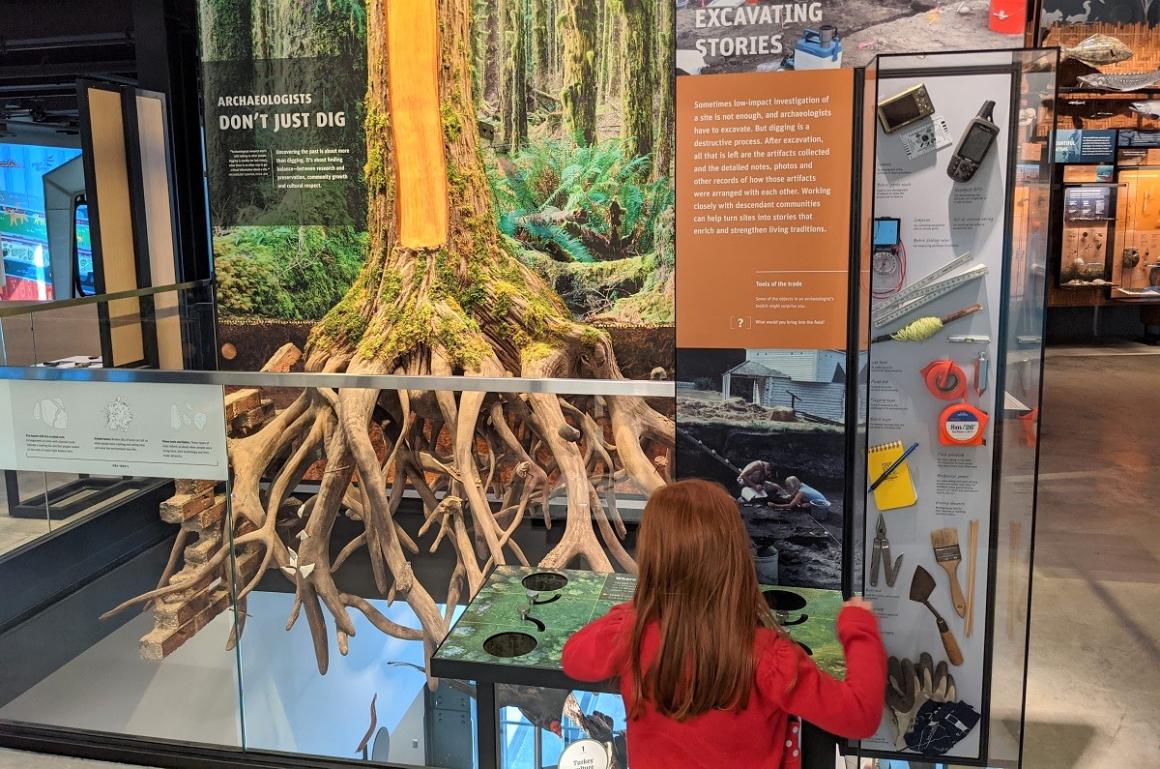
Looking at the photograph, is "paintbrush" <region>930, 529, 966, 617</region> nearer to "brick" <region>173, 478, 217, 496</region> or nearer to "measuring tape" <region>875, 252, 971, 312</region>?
"measuring tape" <region>875, 252, 971, 312</region>

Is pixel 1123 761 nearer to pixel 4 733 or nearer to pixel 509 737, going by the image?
pixel 509 737

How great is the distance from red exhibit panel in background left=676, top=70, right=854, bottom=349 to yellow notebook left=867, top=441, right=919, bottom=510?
30cm

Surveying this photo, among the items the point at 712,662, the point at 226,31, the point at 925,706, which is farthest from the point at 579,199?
the point at 712,662

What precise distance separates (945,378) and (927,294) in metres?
0.19

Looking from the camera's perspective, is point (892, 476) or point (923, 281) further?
point (892, 476)

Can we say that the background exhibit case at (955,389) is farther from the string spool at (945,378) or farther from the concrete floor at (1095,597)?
the concrete floor at (1095,597)

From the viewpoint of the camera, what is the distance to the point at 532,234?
454cm

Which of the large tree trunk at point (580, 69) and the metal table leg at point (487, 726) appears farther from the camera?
the large tree trunk at point (580, 69)

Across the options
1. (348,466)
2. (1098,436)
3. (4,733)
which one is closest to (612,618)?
(348,466)

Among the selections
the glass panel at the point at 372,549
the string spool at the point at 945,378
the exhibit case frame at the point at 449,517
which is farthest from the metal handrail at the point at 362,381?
the string spool at the point at 945,378

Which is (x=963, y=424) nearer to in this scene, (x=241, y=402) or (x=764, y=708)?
(x=764, y=708)

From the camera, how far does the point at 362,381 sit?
7.78 ft

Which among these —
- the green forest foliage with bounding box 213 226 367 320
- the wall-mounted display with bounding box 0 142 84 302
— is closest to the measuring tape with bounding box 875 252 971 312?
the green forest foliage with bounding box 213 226 367 320

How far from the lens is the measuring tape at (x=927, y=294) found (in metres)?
2.04
